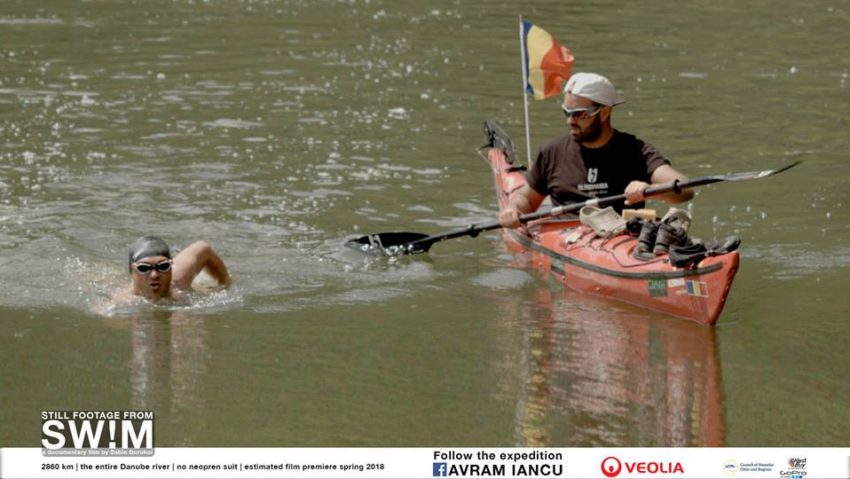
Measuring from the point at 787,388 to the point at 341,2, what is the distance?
18.3 meters

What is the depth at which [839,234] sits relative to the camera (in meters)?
11.8

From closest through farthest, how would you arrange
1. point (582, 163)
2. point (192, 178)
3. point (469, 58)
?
point (582, 163) < point (192, 178) < point (469, 58)

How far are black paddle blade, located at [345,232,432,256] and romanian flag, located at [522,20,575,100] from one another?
62.8 inches

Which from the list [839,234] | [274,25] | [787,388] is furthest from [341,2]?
[787,388]

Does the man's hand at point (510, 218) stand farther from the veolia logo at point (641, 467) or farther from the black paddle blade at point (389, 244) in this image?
the veolia logo at point (641, 467)

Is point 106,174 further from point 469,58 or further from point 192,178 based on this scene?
point 469,58

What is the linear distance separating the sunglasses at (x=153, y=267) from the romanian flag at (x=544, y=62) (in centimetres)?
369

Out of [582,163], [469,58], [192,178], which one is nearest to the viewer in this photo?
[582,163]

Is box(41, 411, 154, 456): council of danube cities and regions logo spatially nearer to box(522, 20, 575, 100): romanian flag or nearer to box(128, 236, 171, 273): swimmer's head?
box(128, 236, 171, 273): swimmer's head

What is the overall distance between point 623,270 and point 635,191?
0.52 metres

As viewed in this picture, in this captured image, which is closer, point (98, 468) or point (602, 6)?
point (98, 468)

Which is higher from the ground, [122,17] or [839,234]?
[122,17]

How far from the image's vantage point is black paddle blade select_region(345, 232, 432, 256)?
11258 millimetres

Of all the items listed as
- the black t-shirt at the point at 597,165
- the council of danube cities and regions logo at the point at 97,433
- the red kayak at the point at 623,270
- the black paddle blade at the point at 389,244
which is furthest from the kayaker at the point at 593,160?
the council of danube cities and regions logo at the point at 97,433
